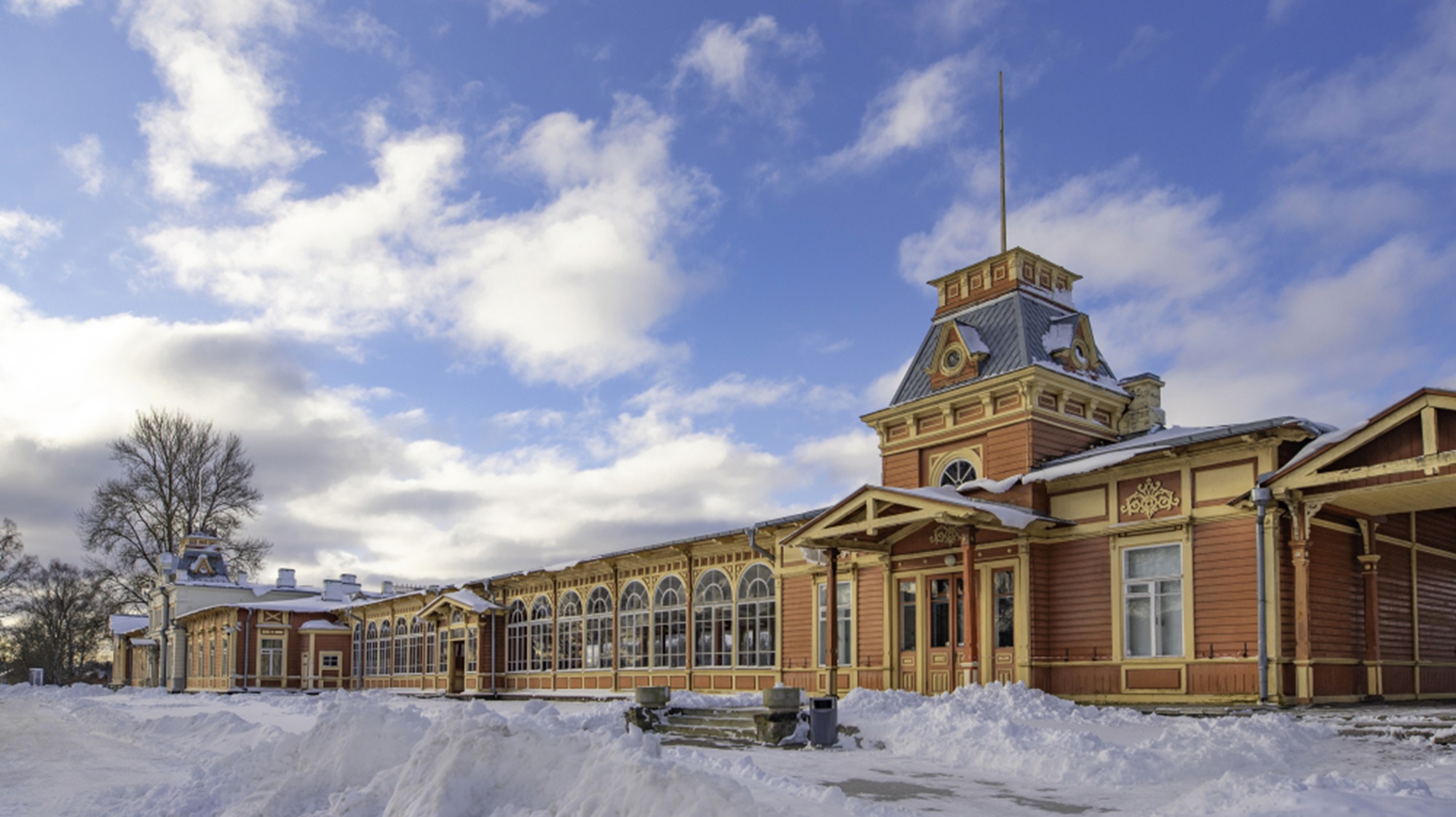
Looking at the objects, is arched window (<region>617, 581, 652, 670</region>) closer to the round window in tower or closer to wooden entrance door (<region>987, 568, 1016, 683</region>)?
→ the round window in tower

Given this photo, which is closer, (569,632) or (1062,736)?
(1062,736)

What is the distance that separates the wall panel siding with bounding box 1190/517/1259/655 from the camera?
15430 millimetres

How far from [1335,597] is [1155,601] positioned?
240 centimetres

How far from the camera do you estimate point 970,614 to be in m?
17.5

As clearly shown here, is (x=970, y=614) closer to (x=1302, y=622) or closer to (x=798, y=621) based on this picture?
(x=1302, y=622)

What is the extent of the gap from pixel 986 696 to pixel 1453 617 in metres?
8.91

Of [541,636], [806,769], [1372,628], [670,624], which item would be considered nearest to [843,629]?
[670,624]

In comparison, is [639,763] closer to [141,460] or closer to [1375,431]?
[1375,431]

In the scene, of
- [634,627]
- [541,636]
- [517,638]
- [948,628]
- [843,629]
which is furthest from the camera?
[517,638]

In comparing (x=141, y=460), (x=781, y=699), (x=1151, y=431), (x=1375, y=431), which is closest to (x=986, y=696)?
(x=781, y=699)

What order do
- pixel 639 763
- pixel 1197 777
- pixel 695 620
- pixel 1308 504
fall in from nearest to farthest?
pixel 639 763 < pixel 1197 777 < pixel 1308 504 < pixel 695 620

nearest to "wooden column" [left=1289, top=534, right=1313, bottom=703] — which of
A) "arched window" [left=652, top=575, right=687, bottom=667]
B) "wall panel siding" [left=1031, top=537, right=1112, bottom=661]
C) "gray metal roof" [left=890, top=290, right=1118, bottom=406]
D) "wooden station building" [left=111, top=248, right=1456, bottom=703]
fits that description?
"wooden station building" [left=111, top=248, right=1456, bottom=703]

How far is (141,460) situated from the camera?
48.9 meters

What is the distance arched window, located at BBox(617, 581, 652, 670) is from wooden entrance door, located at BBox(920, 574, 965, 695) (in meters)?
9.67
